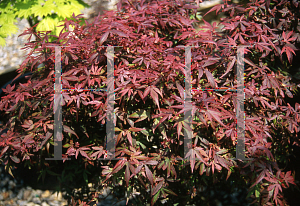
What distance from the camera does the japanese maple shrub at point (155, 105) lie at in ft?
5.48

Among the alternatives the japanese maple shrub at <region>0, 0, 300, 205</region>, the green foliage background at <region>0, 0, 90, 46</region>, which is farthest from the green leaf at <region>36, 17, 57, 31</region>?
the japanese maple shrub at <region>0, 0, 300, 205</region>

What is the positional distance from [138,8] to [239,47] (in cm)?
97

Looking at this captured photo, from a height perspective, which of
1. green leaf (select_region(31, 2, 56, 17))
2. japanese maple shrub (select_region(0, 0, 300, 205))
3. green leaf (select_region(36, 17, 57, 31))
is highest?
green leaf (select_region(31, 2, 56, 17))

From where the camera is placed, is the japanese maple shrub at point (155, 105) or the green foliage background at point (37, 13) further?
the green foliage background at point (37, 13)

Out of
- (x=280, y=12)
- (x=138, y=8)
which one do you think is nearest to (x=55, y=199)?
(x=138, y=8)

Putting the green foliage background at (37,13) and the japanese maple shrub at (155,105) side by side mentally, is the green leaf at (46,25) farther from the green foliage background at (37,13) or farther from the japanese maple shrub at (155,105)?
the japanese maple shrub at (155,105)

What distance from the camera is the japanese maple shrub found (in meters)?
1.67

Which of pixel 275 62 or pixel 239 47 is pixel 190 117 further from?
pixel 275 62

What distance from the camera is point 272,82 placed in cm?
195

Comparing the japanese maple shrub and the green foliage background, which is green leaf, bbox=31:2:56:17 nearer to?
the green foliage background

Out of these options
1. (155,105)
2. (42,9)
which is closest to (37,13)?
(42,9)

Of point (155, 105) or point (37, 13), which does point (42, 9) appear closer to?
point (37, 13)

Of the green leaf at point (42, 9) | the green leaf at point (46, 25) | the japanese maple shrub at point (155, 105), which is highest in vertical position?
the green leaf at point (42, 9)

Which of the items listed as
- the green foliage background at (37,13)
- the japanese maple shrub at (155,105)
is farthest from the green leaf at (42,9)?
the japanese maple shrub at (155,105)
